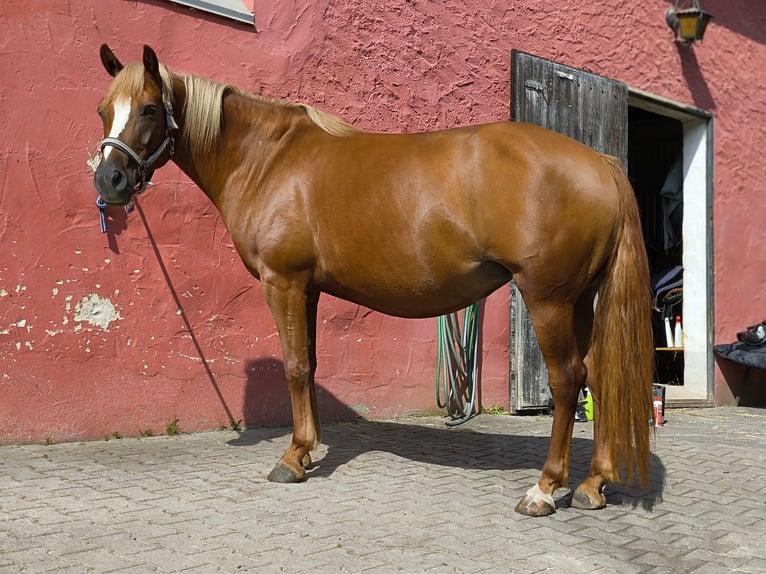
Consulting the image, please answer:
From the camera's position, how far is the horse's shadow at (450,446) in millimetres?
4113

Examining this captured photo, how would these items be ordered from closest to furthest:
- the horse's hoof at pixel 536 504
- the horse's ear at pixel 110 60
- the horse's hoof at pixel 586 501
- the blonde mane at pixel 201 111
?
the horse's hoof at pixel 536 504, the horse's hoof at pixel 586 501, the horse's ear at pixel 110 60, the blonde mane at pixel 201 111

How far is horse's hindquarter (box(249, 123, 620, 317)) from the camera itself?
134 inches

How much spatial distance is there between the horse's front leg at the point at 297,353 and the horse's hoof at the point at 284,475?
6cm

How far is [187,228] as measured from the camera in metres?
5.21

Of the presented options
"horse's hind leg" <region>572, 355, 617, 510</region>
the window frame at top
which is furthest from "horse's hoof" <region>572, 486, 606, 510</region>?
the window frame at top

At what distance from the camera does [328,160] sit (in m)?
4.06

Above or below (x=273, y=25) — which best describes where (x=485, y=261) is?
below

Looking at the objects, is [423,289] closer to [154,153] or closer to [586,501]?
[586,501]

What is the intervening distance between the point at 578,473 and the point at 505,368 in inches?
99.1

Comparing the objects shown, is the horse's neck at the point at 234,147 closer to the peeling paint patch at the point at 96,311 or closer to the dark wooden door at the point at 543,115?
the peeling paint patch at the point at 96,311

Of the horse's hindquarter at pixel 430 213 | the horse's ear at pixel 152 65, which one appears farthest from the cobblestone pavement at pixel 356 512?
the horse's ear at pixel 152 65

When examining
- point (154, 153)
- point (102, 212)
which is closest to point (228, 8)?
point (102, 212)

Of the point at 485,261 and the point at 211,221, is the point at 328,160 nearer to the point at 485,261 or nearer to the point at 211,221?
the point at 485,261

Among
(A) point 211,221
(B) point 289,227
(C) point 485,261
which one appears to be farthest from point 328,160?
(A) point 211,221
